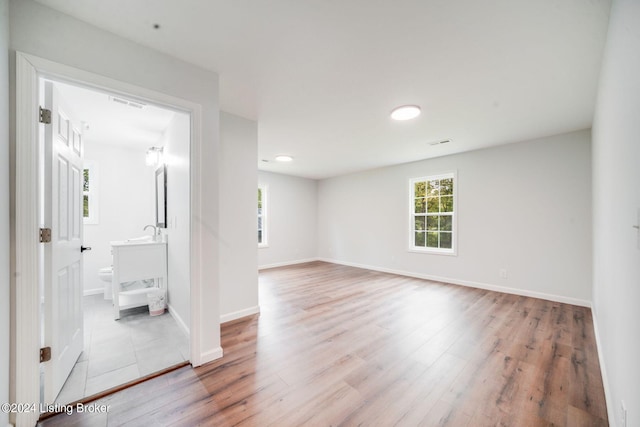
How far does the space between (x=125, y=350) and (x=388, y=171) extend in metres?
5.34

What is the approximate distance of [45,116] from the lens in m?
1.54

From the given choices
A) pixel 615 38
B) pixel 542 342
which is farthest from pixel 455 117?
pixel 542 342

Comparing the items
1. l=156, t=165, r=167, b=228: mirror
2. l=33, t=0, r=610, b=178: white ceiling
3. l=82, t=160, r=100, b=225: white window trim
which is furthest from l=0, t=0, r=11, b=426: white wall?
l=82, t=160, r=100, b=225: white window trim

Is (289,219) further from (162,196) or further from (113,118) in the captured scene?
(113,118)

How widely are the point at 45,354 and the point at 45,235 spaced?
2.45 feet

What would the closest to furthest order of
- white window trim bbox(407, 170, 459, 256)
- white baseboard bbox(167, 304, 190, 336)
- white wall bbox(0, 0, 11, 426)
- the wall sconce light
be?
white wall bbox(0, 0, 11, 426), white baseboard bbox(167, 304, 190, 336), the wall sconce light, white window trim bbox(407, 170, 459, 256)

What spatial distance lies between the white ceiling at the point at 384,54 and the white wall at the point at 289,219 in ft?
10.8

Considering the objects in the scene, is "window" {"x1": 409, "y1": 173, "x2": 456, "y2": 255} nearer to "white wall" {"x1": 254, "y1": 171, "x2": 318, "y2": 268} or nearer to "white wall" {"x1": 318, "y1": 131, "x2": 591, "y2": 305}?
"white wall" {"x1": 318, "y1": 131, "x2": 591, "y2": 305}

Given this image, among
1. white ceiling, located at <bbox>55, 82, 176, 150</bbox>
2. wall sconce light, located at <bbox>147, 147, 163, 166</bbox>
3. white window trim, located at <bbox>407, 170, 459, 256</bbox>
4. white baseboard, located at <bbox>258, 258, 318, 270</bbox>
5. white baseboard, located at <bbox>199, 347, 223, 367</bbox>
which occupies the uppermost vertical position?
white ceiling, located at <bbox>55, 82, 176, 150</bbox>

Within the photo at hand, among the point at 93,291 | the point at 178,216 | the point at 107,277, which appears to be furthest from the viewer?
the point at 93,291

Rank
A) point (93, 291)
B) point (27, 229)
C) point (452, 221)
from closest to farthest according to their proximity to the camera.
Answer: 1. point (27, 229)
2. point (93, 291)
3. point (452, 221)

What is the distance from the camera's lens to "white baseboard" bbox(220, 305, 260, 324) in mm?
2865

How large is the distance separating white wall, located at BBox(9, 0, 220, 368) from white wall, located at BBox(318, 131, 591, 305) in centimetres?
427

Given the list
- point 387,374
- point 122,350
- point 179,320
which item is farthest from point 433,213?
point 122,350
